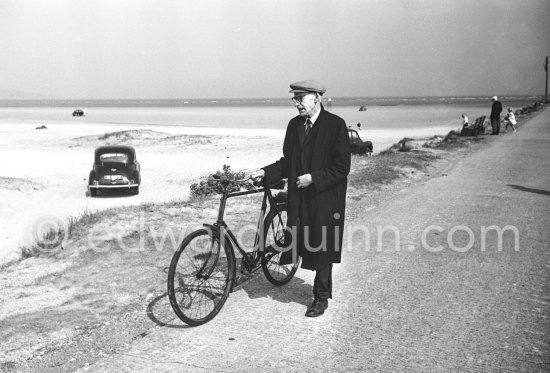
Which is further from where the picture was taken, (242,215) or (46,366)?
(242,215)

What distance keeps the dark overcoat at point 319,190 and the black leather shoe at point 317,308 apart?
373mm

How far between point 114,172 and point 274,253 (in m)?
12.3

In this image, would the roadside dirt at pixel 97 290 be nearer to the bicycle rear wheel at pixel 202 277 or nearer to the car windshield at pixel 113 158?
the bicycle rear wheel at pixel 202 277

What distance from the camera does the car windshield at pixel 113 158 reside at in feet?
57.3

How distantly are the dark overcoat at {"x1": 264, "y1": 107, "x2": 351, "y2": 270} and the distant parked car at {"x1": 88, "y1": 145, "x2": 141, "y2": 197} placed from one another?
41.4 feet

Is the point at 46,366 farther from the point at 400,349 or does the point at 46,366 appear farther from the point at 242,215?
the point at 242,215

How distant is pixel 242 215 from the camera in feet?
31.0

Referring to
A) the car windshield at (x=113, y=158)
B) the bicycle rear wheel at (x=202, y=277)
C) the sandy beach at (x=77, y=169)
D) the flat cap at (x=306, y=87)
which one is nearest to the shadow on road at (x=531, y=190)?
the sandy beach at (x=77, y=169)

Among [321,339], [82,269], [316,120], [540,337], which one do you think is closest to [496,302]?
[540,337]

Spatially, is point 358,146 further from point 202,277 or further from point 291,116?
point 291,116

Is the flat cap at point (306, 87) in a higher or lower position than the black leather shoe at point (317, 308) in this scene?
higher

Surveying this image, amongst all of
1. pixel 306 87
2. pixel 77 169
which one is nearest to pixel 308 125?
pixel 306 87

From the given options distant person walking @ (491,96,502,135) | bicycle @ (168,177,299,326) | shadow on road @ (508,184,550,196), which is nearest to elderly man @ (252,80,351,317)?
bicycle @ (168,177,299,326)

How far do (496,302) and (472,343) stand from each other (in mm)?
1056
